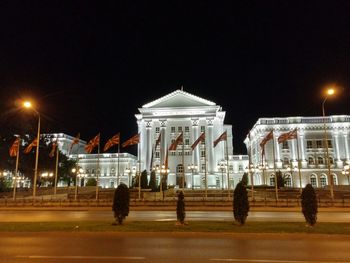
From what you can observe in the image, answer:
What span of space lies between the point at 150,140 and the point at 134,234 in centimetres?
6858

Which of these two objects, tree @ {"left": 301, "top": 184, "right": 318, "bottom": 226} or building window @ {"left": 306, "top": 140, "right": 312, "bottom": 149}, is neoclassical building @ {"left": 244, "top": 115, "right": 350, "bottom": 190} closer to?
building window @ {"left": 306, "top": 140, "right": 312, "bottom": 149}

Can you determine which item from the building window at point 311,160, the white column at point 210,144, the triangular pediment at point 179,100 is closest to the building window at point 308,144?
the building window at point 311,160

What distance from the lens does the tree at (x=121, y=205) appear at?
18.0 metres

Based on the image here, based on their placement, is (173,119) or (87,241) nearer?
(87,241)

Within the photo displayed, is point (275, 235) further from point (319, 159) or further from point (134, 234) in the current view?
point (319, 159)

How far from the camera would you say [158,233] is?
600 inches

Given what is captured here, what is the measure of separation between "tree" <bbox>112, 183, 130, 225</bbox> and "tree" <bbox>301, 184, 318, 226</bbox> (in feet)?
31.1

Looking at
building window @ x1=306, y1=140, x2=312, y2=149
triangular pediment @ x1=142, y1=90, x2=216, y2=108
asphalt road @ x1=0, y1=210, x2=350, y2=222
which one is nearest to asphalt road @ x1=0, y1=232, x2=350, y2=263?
asphalt road @ x1=0, y1=210, x2=350, y2=222

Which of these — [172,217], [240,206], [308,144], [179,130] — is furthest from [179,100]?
[240,206]

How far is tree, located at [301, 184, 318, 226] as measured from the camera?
16594mm

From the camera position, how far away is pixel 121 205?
1825cm

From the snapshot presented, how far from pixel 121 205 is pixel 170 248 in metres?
7.16

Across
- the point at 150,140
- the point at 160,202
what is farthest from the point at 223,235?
the point at 150,140

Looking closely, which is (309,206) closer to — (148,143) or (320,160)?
(320,160)
